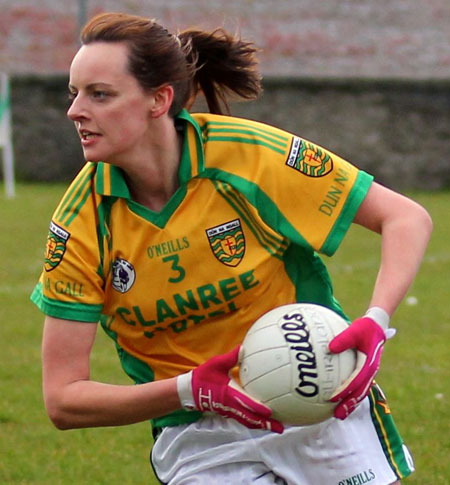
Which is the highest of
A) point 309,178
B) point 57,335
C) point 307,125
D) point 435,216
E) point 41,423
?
point 309,178

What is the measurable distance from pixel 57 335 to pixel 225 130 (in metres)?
0.82

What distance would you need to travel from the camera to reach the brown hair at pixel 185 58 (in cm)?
361

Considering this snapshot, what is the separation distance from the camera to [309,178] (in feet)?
12.4

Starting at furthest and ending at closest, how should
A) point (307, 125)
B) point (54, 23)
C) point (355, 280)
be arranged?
1. point (54, 23)
2. point (307, 125)
3. point (355, 280)

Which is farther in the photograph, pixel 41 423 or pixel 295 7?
pixel 295 7

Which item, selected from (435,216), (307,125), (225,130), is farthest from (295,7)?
(225,130)

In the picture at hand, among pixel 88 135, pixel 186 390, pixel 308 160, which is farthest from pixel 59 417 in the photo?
pixel 308 160

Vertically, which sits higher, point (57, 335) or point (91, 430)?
point (57, 335)

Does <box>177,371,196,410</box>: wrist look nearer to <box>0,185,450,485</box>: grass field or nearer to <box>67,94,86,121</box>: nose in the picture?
<box>67,94,86,121</box>: nose

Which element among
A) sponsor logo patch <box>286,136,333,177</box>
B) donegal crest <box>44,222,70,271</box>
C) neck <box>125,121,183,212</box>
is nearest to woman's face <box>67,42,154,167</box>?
neck <box>125,121,183,212</box>

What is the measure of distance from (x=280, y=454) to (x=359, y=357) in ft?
2.07

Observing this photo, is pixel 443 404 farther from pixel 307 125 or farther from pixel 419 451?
pixel 307 125

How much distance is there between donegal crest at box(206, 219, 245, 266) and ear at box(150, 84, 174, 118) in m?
0.39

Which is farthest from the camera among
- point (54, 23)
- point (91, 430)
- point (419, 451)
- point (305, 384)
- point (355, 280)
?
point (54, 23)
